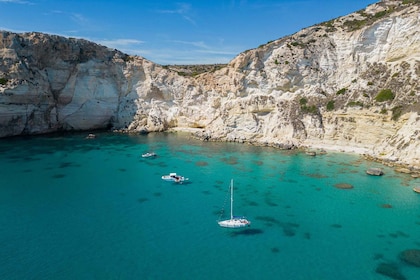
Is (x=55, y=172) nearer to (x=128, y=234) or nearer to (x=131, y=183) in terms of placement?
(x=131, y=183)

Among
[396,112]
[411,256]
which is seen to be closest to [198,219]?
[411,256]

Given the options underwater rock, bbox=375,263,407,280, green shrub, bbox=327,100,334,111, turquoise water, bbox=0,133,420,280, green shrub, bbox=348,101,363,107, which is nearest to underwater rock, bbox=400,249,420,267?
turquoise water, bbox=0,133,420,280

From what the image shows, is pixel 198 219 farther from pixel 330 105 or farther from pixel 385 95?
pixel 385 95

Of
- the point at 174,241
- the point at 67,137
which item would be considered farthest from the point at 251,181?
the point at 67,137

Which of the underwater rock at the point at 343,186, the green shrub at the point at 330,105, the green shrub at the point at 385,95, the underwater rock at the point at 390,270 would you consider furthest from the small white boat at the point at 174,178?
the green shrub at the point at 385,95

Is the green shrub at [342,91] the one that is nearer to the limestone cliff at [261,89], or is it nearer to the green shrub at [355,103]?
the limestone cliff at [261,89]

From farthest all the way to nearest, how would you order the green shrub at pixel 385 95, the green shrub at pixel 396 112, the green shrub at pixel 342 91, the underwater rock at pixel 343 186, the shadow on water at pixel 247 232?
the green shrub at pixel 342 91, the green shrub at pixel 385 95, the green shrub at pixel 396 112, the underwater rock at pixel 343 186, the shadow on water at pixel 247 232
